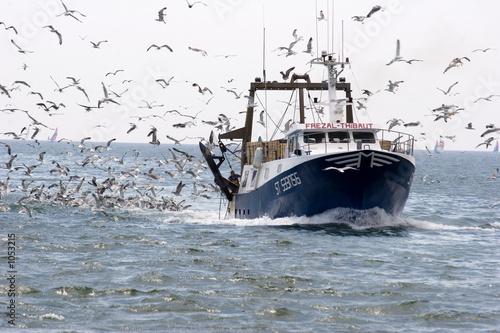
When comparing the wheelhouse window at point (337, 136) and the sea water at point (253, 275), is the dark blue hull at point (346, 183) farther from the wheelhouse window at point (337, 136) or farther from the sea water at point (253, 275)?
the wheelhouse window at point (337, 136)

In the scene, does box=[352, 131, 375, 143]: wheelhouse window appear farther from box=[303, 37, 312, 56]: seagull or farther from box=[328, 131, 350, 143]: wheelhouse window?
box=[303, 37, 312, 56]: seagull

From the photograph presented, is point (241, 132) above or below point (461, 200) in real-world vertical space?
above

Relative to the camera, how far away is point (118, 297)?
19.2 meters

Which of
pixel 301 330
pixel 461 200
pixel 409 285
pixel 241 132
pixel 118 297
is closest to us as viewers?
pixel 301 330

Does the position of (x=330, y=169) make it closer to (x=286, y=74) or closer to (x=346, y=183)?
(x=346, y=183)

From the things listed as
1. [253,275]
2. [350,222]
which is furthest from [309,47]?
[253,275]

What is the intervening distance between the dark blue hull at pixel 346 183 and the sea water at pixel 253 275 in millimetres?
679

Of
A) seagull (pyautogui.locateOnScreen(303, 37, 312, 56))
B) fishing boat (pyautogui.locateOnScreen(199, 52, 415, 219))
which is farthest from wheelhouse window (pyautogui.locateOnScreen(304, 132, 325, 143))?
seagull (pyautogui.locateOnScreen(303, 37, 312, 56))

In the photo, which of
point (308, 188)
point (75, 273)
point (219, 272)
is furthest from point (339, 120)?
point (75, 273)

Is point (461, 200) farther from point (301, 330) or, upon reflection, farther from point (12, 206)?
point (301, 330)

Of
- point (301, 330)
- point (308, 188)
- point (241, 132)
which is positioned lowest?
point (301, 330)

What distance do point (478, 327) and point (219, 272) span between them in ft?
28.2

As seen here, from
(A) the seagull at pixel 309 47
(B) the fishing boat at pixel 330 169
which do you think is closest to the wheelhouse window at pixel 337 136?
(B) the fishing boat at pixel 330 169

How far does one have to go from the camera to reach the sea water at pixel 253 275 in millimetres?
17297
